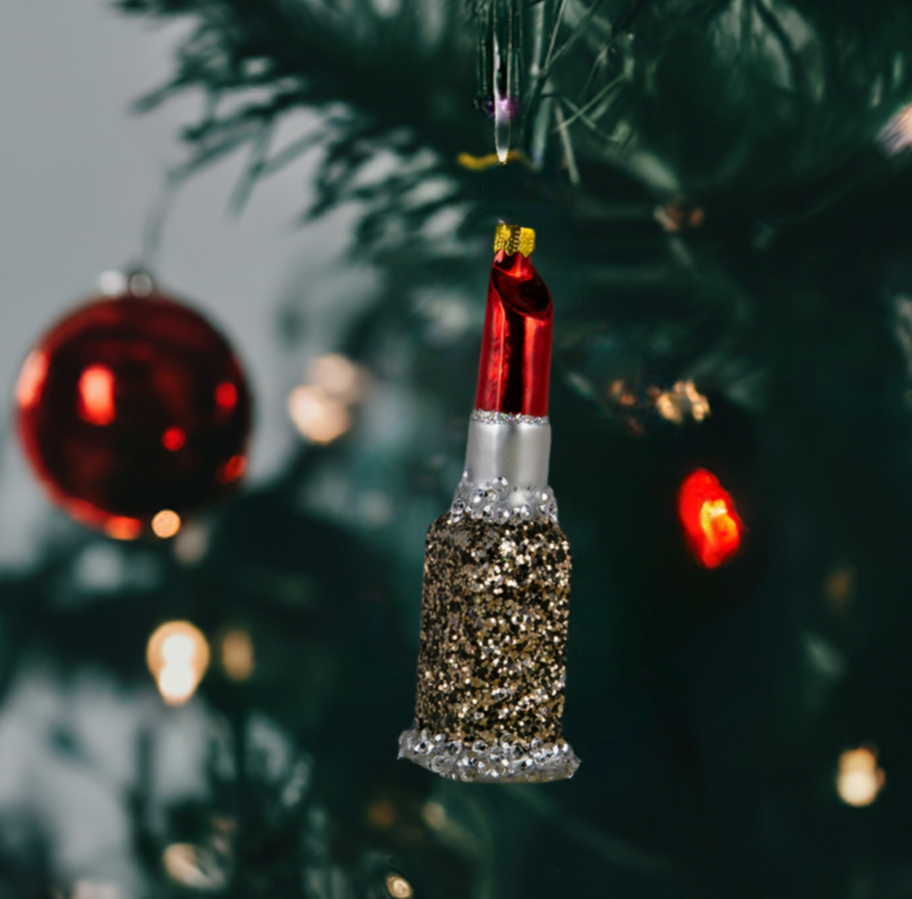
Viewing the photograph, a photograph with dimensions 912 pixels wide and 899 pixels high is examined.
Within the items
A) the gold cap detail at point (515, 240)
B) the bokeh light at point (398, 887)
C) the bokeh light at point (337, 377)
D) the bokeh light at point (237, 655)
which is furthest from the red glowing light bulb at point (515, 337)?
the bokeh light at point (398, 887)

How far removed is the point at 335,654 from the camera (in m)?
0.72

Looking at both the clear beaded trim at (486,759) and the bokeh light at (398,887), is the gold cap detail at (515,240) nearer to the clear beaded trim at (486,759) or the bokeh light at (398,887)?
the clear beaded trim at (486,759)

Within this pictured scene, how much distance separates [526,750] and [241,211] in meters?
0.38

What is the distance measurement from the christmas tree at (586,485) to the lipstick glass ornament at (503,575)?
0.32ft

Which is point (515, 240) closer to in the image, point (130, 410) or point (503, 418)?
point (503, 418)

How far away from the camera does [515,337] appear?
24.2 inches

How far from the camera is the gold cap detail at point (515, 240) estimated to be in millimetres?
627

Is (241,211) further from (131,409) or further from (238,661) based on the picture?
(238,661)

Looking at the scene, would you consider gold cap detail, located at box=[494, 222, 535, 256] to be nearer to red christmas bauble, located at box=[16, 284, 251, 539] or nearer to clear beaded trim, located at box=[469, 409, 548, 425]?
clear beaded trim, located at box=[469, 409, 548, 425]

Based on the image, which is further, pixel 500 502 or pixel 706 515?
pixel 706 515

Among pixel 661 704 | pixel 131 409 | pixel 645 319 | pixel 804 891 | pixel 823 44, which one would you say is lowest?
pixel 804 891

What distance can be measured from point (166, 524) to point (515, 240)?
282 mm

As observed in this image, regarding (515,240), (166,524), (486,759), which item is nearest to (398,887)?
(486,759)

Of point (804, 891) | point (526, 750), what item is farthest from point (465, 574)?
point (804, 891)
